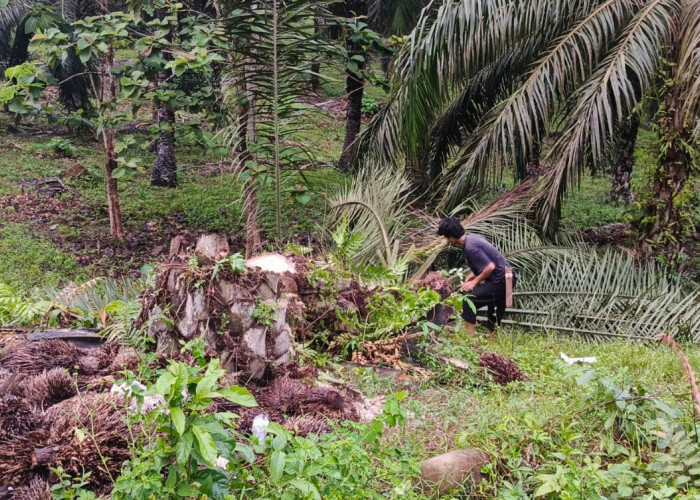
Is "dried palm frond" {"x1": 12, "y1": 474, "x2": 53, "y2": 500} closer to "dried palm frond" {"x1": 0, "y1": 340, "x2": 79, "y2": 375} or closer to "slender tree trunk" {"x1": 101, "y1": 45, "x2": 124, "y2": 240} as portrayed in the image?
"dried palm frond" {"x1": 0, "y1": 340, "x2": 79, "y2": 375}

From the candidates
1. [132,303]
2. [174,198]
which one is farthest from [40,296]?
[174,198]

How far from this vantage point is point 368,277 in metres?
5.36

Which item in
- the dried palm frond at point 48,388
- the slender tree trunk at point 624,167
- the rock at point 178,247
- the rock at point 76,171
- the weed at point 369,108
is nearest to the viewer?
the dried palm frond at point 48,388

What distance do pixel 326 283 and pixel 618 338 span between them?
3.07m

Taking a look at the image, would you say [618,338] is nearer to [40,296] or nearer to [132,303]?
[132,303]

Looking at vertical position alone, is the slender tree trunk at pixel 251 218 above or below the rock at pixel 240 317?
below

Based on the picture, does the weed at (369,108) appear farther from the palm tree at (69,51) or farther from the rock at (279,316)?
the rock at (279,316)

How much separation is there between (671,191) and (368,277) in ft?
13.1

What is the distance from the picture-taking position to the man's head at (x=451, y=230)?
5.93 meters

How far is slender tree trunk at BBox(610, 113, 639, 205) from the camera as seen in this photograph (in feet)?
35.3

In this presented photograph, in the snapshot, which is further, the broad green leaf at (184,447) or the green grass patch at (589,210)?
the green grass patch at (589,210)

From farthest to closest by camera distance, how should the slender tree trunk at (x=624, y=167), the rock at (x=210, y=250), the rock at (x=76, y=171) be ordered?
1. the rock at (x=76, y=171)
2. the slender tree trunk at (x=624, y=167)
3. the rock at (x=210, y=250)

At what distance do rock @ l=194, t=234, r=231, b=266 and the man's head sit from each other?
247cm

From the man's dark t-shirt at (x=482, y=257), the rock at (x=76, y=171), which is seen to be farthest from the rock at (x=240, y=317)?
the rock at (x=76, y=171)
